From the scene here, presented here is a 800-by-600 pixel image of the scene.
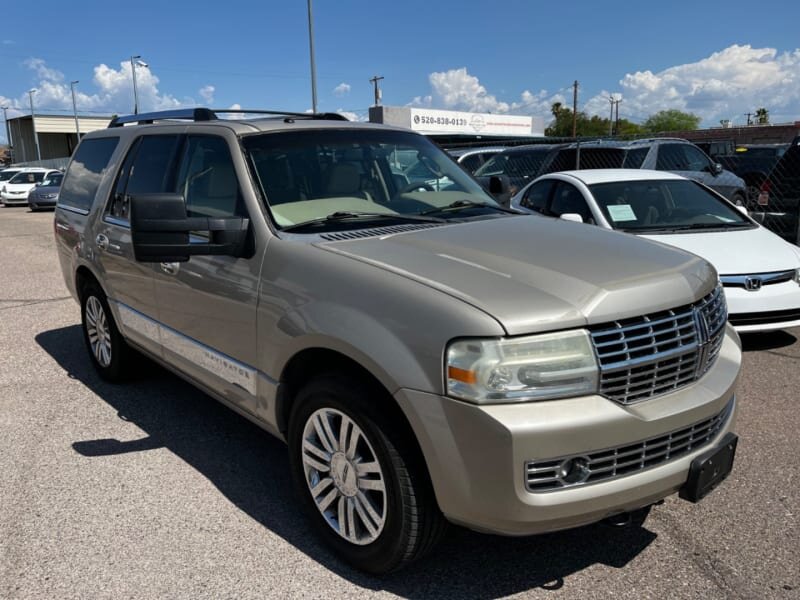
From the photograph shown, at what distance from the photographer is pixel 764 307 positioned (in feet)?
18.4

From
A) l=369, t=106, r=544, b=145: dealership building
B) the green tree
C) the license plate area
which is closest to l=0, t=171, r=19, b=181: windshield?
l=369, t=106, r=544, b=145: dealership building

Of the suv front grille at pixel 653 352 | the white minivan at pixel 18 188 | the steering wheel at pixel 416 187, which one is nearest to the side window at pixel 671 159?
the steering wheel at pixel 416 187

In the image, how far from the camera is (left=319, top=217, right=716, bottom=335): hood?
95.4 inches

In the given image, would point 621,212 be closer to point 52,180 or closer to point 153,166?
point 153,166

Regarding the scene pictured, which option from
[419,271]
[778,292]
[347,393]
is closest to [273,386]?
[347,393]

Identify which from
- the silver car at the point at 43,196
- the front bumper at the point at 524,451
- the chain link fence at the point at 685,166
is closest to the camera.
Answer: the front bumper at the point at 524,451

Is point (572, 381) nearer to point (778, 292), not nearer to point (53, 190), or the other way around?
point (778, 292)

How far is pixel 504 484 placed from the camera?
7.61 feet

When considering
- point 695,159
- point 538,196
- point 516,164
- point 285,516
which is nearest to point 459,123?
point 516,164

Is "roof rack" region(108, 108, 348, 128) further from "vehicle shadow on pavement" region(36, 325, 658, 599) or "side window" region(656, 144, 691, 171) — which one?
"side window" region(656, 144, 691, 171)

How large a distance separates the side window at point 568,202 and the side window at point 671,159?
16.9ft

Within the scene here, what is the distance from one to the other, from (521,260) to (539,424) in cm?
77

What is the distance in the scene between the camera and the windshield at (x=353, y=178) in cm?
348

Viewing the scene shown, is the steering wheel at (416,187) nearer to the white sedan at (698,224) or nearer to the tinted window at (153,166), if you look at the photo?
the tinted window at (153,166)
